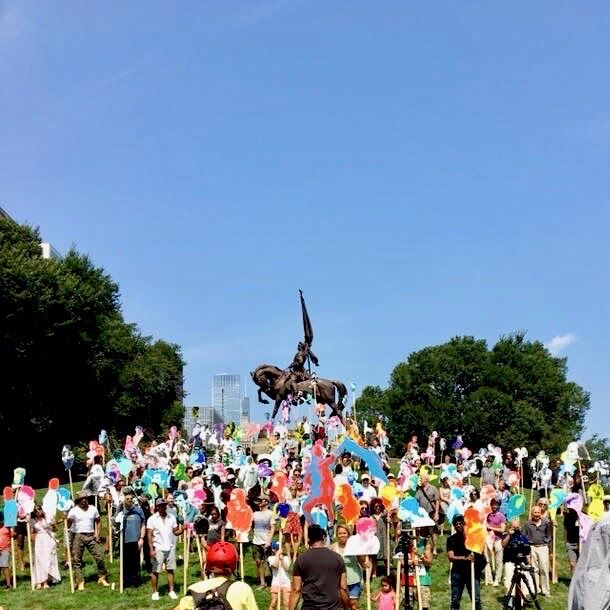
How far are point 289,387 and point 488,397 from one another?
27456 millimetres

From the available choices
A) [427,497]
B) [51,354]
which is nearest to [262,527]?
[427,497]

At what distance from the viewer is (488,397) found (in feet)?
207

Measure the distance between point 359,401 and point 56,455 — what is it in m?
44.0

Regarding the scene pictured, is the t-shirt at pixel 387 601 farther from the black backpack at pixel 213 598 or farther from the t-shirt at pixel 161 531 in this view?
the black backpack at pixel 213 598

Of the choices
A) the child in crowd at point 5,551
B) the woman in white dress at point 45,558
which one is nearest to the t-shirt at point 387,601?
the woman in white dress at point 45,558

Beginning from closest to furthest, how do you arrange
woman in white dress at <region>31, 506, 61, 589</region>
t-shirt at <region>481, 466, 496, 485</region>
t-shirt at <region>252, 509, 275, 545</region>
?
t-shirt at <region>252, 509, 275, 545</region>
woman in white dress at <region>31, 506, 61, 589</region>
t-shirt at <region>481, 466, 496, 485</region>

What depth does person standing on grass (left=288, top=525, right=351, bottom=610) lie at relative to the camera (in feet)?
27.3

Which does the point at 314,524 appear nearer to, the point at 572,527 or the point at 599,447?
the point at 572,527

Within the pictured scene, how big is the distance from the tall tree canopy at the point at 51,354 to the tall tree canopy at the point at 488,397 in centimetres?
2377

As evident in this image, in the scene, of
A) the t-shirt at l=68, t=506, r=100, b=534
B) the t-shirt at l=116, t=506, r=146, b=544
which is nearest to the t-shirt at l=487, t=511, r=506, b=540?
the t-shirt at l=116, t=506, r=146, b=544

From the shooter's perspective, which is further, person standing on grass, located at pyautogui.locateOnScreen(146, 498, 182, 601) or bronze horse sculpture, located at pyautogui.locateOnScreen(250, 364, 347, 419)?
bronze horse sculpture, located at pyautogui.locateOnScreen(250, 364, 347, 419)

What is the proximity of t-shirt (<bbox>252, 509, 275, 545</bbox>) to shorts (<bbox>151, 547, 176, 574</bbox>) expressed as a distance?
1.57 m

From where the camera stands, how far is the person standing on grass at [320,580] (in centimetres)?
831

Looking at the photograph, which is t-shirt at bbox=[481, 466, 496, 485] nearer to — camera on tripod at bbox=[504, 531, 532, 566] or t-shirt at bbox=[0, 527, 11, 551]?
camera on tripod at bbox=[504, 531, 532, 566]
